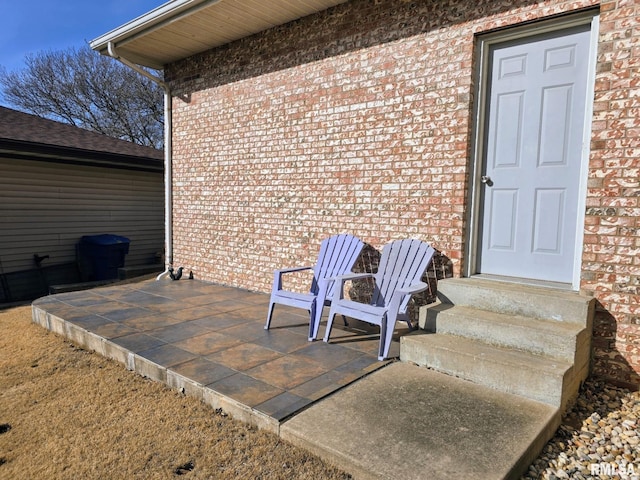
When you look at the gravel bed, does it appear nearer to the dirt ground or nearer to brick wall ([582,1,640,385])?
brick wall ([582,1,640,385])

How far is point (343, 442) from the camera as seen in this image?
204cm

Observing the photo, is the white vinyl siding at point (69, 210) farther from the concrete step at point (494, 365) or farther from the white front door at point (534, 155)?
the white front door at point (534, 155)

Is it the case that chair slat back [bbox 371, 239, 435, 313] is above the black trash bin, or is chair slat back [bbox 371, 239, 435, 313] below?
above

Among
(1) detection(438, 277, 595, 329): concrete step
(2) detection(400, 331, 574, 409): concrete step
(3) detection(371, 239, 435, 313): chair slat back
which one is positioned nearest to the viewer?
(2) detection(400, 331, 574, 409): concrete step

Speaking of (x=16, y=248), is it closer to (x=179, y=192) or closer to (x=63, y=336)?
(x=179, y=192)

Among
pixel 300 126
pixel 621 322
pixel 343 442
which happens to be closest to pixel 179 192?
pixel 300 126

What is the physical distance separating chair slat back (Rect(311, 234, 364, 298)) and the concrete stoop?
0.94m

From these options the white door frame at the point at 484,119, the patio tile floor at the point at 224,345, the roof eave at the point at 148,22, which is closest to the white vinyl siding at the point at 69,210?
the roof eave at the point at 148,22

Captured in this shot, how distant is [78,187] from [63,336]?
507 centimetres

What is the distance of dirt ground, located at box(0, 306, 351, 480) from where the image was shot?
202 cm

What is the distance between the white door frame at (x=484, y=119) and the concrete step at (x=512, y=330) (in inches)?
22.3

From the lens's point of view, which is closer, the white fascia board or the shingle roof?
the white fascia board

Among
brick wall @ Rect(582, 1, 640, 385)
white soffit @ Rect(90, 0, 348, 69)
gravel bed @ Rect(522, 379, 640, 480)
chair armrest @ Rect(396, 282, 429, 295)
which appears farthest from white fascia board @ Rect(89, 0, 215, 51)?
gravel bed @ Rect(522, 379, 640, 480)

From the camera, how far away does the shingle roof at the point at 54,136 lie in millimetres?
7156
